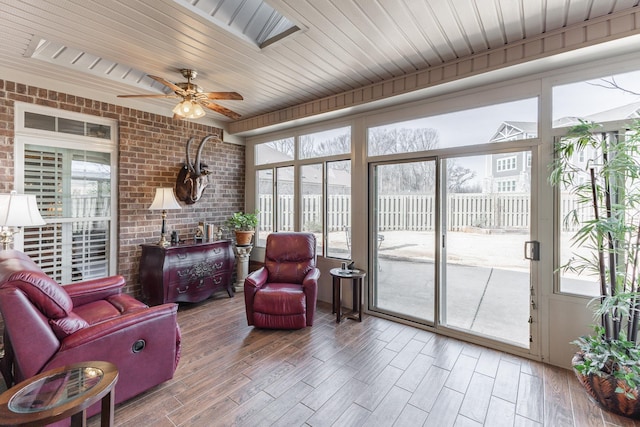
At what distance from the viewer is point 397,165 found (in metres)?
3.65

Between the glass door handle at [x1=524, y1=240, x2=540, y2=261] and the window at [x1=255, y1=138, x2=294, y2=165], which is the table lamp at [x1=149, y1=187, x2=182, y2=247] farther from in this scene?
the glass door handle at [x1=524, y1=240, x2=540, y2=261]

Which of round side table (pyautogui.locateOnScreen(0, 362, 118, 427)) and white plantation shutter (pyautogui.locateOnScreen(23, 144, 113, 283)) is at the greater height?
white plantation shutter (pyautogui.locateOnScreen(23, 144, 113, 283))

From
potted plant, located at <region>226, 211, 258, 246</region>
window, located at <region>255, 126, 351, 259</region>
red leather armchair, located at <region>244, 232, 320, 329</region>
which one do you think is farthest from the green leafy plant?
red leather armchair, located at <region>244, 232, 320, 329</region>

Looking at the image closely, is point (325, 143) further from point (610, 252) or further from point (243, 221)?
point (610, 252)

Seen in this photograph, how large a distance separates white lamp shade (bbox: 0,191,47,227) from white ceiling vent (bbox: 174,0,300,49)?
217 centimetres

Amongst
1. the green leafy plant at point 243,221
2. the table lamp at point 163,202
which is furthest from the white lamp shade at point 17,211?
the green leafy plant at point 243,221

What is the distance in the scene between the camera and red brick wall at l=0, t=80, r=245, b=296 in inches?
119

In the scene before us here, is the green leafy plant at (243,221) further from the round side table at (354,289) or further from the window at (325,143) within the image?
the round side table at (354,289)

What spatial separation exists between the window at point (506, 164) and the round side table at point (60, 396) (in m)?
3.50

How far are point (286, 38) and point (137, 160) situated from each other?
276 cm

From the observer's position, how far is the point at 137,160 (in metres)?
3.95

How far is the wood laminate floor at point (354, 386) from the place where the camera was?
1.95m

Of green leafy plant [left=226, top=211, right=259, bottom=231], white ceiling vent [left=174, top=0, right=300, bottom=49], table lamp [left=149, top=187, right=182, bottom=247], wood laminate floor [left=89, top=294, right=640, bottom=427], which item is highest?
white ceiling vent [left=174, top=0, right=300, bottom=49]

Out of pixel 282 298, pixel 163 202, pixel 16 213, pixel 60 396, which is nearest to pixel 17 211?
pixel 16 213
